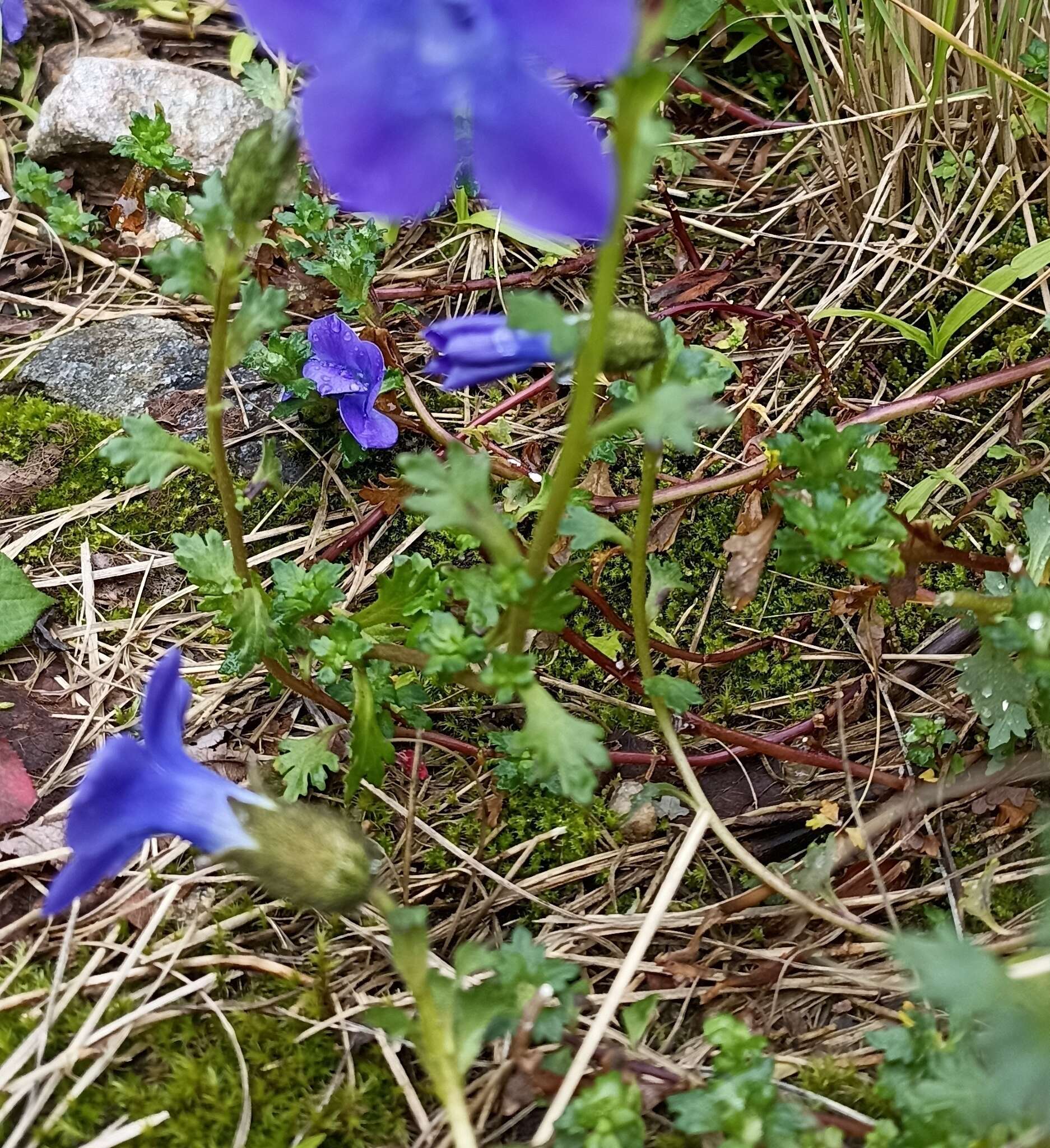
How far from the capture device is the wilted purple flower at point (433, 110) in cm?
90

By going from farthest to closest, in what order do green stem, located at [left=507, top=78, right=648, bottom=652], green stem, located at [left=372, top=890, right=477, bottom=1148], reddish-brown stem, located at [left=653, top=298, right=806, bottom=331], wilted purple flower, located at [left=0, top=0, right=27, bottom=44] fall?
wilted purple flower, located at [left=0, top=0, right=27, bottom=44], reddish-brown stem, located at [left=653, top=298, right=806, bottom=331], green stem, located at [left=372, top=890, right=477, bottom=1148], green stem, located at [left=507, top=78, right=648, bottom=652]

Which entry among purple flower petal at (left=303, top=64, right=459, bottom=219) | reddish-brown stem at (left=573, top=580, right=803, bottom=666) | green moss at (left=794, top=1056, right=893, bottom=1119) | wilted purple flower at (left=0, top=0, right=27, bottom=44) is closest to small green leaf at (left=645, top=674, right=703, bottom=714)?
reddish-brown stem at (left=573, top=580, right=803, bottom=666)

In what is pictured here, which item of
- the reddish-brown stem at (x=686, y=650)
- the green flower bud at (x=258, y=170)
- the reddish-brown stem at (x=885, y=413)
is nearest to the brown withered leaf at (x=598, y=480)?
the reddish-brown stem at (x=885, y=413)

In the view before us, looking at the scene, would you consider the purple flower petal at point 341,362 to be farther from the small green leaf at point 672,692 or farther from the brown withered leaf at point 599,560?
the small green leaf at point 672,692

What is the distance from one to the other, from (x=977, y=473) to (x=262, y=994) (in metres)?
1.45

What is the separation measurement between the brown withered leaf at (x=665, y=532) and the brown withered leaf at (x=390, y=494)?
0.43 metres

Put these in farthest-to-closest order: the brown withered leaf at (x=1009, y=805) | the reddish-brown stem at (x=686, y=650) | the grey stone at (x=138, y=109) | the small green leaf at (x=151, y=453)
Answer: the grey stone at (x=138, y=109) → the reddish-brown stem at (x=686, y=650) → the brown withered leaf at (x=1009, y=805) → the small green leaf at (x=151, y=453)

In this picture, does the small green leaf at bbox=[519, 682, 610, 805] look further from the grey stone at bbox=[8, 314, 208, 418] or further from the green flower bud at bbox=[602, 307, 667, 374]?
the grey stone at bbox=[8, 314, 208, 418]

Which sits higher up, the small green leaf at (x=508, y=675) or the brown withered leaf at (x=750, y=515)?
the small green leaf at (x=508, y=675)

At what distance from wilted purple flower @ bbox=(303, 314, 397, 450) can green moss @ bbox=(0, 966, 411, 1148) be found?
100 centimetres

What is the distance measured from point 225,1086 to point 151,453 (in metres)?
0.79

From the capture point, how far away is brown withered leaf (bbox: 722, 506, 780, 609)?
1.41 metres

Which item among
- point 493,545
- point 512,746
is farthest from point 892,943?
point 493,545

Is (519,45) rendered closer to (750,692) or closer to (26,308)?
(750,692)
